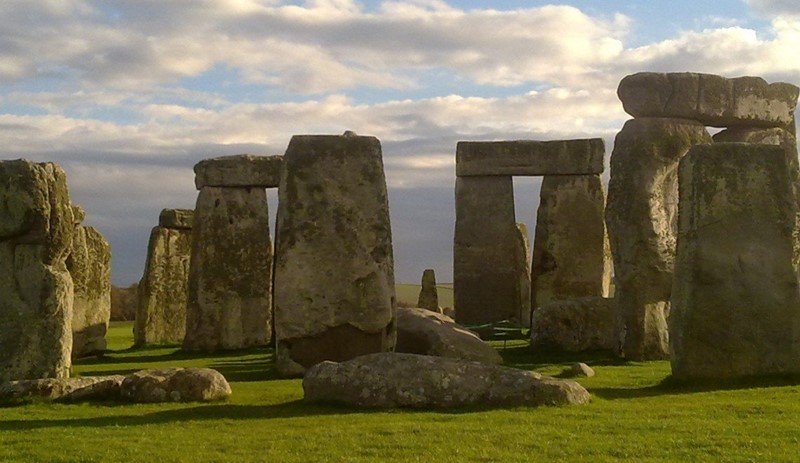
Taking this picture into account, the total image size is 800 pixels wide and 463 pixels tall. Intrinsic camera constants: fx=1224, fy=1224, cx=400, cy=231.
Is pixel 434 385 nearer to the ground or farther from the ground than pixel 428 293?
nearer to the ground

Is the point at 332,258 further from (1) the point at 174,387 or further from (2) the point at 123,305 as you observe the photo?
(2) the point at 123,305

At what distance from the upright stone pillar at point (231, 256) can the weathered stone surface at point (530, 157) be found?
450 cm

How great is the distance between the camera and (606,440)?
9211mm

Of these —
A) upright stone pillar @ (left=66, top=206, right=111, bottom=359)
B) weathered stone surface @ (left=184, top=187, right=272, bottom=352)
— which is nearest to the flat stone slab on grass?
upright stone pillar @ (left=66, top=206, right=111, bottom=359)

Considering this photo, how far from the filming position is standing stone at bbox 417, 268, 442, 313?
28.9 metres

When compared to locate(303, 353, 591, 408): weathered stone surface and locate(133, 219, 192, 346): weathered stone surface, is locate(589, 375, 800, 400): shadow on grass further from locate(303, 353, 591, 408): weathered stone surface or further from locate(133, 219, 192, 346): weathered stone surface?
locate(133, 219, 192, 346): weathered stone surface

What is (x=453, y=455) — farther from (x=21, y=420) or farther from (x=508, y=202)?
(x=508, y=202)

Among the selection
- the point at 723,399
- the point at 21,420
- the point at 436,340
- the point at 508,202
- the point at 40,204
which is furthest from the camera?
the point at 508,202

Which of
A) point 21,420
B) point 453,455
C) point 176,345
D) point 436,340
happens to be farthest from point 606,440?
point 176,345

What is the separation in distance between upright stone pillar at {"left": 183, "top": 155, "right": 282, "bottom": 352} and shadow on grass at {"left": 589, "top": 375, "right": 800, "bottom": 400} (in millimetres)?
10435

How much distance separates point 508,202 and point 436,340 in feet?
31.6

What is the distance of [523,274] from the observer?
25.8 m

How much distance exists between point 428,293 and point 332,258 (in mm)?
14638

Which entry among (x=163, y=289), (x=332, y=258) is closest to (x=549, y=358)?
(x=332, y=258)
